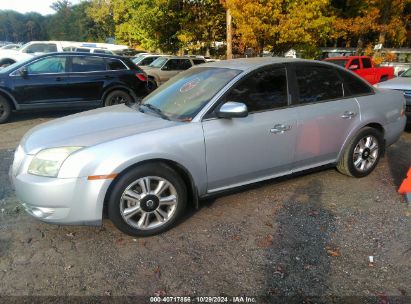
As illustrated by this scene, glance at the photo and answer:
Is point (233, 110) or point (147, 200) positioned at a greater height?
point (233, 110)

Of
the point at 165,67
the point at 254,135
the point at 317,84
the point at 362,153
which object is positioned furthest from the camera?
the point at 165,67

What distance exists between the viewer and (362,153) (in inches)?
193

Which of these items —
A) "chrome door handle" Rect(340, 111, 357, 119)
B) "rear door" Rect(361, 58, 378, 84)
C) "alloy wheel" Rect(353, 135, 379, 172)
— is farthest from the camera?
"rear door" Rect(361, 58, 378, 84)

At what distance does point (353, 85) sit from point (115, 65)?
657 centimetres

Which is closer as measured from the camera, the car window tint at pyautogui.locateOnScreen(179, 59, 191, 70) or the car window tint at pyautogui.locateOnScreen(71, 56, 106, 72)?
the car window tint at pyautogui.locateOnScreen(71, 56, 106, 72)

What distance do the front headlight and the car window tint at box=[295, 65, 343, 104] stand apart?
102 inches

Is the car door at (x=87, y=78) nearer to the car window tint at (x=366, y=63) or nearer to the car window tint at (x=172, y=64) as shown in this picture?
the car window tint at (x=172, y=64)

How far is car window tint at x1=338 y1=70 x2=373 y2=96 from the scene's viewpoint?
15.4ft

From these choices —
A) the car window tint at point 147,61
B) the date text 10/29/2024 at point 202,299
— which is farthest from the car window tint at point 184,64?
the date text 10/29/2024 at point 202,299

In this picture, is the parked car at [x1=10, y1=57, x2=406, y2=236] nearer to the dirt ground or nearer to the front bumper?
the front bumper

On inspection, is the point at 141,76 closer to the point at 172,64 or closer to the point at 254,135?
the point at 254,135

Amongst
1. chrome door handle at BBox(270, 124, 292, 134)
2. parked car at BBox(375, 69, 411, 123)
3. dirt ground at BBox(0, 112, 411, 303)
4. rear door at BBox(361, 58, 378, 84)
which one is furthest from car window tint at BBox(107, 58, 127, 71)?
rear door at BBox(361, 58, 378, 84)

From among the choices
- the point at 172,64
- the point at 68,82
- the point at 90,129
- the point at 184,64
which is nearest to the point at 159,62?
the point at 172,64

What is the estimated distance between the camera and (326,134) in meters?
4.40
